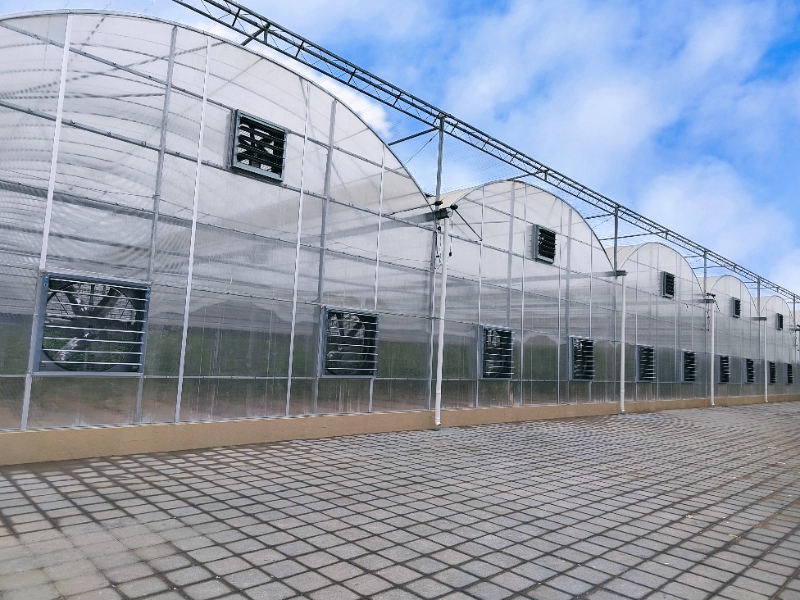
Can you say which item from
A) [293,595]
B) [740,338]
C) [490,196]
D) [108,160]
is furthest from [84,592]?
[740,338]

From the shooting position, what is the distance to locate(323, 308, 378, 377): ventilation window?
10867mm

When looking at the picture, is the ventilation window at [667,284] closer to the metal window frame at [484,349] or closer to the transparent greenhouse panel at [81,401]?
the metal window frame at [484,349]

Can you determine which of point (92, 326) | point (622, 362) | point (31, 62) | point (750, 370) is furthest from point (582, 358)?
point (750, 370)

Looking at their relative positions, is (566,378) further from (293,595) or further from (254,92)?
(293,595)

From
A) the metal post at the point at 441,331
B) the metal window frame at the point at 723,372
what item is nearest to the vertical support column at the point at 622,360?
the metal post at the point at 441,331

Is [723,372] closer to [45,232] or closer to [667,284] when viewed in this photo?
[667,284]

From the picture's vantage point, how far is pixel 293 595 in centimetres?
382

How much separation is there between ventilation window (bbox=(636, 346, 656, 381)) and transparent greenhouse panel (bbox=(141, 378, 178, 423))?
16.6m

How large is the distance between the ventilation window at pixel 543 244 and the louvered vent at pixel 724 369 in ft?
46.8

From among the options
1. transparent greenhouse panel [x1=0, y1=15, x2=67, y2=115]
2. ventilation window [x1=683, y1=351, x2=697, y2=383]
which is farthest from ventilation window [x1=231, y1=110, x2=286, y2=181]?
ventilation window [x1=683, y1=351, x2=697, y2=383]

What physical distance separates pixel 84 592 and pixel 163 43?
8248mm

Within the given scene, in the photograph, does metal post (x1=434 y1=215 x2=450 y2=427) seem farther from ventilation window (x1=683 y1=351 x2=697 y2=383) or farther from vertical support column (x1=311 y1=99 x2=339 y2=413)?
ventilation window (x1=683 y1=351 x2=697 y2=383)

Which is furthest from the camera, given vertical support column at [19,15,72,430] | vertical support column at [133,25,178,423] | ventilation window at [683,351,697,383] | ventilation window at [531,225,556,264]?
ventilation window at [683,351,697,383]

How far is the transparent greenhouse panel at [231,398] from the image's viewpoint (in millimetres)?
8930
